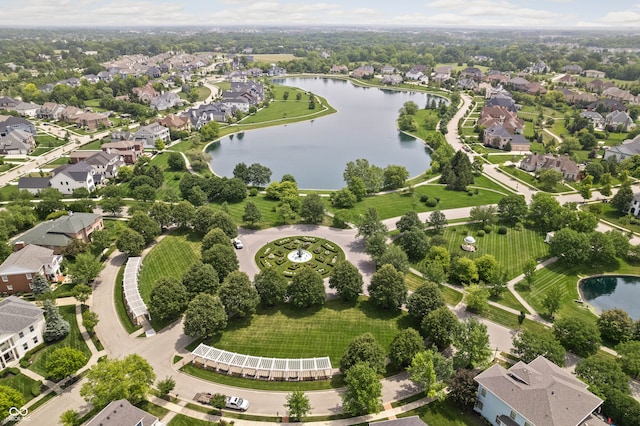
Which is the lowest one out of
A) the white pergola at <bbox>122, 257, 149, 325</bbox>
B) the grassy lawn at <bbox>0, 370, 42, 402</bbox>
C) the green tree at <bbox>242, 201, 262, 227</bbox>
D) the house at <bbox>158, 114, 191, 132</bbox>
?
the grassy lawn at <bbox>0, 370, 42, 402</bbox>

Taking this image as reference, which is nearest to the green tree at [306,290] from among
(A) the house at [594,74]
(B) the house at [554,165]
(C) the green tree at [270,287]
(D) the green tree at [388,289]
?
(C) the green tree at [270,287]

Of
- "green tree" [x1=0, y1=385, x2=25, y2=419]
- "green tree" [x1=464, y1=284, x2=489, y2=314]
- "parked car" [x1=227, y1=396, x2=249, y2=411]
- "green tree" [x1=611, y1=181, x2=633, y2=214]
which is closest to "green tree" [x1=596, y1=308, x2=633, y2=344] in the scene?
"green tree" [x1=464, y1=284, x2=489, y2=314]

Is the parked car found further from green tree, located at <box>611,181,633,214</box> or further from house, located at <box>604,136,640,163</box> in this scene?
house, located at <box>604,136,640,163</box>

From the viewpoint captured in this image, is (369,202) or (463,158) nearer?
(369,202)

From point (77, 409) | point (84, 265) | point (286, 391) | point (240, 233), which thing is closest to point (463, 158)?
point (240, 233)

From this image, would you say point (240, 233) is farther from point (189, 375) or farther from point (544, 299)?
point (544, 299)

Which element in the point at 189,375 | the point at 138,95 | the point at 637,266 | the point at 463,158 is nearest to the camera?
the point at 189,375

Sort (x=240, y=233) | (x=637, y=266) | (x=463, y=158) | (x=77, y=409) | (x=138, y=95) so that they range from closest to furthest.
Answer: (x=77, y=409) < (x=637, y=266) < (x=240, y=233) < (x=463, y=158) < (x=138, y=95)
